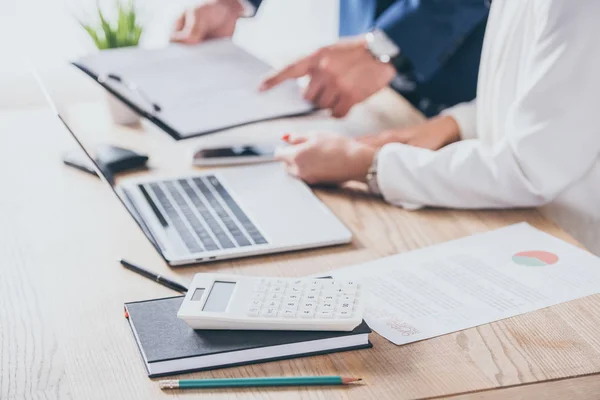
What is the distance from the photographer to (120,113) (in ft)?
5.19

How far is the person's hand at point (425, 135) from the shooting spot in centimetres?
148

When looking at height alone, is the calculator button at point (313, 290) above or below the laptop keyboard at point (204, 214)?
above

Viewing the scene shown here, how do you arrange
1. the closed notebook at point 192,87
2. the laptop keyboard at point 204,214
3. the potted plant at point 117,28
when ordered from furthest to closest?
the potted plant at point 117,28 → the closed notebook at point 192,87 → the laptop keyboard at point 204,214

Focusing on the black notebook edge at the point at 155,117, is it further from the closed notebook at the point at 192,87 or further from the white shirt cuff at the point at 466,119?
the white shirt cuff at the point at 466,119

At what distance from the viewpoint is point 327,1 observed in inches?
111

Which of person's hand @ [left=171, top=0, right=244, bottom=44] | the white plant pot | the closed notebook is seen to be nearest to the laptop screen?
the closed notebook

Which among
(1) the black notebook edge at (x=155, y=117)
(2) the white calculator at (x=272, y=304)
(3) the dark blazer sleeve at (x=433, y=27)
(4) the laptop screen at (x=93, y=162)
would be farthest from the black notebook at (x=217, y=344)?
(3) the dark blazer sleeve at (x=433, y=27)

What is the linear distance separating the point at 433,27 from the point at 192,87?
20.1 inches

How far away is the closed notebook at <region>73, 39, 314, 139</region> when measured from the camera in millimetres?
1403

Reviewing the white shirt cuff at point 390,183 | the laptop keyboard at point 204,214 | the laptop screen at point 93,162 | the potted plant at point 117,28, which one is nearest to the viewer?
the laptop screen at point 93,162

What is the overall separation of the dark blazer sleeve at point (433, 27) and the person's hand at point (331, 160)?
38 centimetres

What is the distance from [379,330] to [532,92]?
1.53ft

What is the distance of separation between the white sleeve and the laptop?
→ 15cm

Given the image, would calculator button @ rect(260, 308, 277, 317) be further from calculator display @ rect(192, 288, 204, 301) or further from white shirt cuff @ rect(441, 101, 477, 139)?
white shirt cuff @ rect(441, 101, 477, 139)
